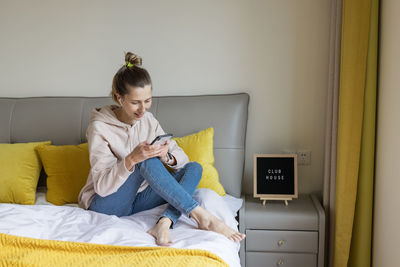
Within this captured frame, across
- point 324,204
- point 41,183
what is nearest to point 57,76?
point 41,183

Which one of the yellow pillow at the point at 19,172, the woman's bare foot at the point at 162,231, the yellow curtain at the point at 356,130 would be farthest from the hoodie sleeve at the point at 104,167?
the yellow curtain at the point at 356,130

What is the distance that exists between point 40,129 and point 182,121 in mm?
925

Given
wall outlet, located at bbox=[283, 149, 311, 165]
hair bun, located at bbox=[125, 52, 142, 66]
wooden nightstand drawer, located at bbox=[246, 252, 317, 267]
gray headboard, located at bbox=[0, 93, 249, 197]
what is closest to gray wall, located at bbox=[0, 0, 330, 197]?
wall outlet, located at bbox=[283, 149, 311, 165]

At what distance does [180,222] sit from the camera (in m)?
1.80

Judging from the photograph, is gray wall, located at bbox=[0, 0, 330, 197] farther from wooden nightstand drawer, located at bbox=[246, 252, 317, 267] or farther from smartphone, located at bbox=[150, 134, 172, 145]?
smartphone, located at bbox=[150, 134, 172, 145]

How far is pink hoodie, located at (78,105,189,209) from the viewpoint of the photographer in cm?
176

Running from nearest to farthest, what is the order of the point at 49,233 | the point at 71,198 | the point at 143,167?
the point at 49,233, the point at 143,167, the point at 71,198

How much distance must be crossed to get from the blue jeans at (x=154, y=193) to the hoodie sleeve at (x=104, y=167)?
7cm

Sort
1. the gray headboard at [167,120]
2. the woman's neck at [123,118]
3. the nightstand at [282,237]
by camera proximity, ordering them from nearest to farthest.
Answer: the woman's neck at [123,118], the nightstand at [282,237], the gray headboard at [167,120]

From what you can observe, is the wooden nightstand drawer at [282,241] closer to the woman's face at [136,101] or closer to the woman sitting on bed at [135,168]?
the woman sitting on bed at [135,168]

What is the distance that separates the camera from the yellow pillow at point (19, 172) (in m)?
2.15

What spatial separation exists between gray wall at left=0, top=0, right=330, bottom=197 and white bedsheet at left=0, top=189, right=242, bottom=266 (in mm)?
881

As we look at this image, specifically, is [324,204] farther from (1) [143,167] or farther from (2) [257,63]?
(1) [143,167]

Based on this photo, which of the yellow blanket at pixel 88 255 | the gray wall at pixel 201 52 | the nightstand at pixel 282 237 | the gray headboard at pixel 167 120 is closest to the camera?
the yellow blanket at pixel 88 255
